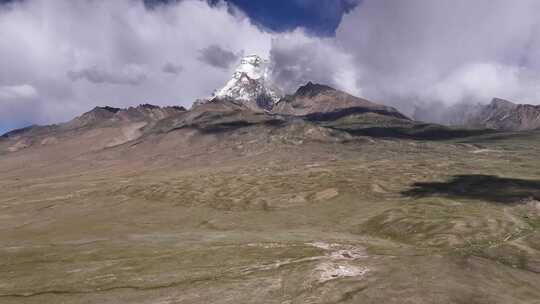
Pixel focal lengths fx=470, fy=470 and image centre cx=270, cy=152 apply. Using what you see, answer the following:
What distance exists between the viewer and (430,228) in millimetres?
123438

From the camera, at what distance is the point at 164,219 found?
17200 cm

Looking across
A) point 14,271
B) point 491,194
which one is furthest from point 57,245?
point 491,194

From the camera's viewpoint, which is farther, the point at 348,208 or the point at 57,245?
the point at 348,208

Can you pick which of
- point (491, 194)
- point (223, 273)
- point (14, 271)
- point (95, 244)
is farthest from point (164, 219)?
point (491, 194)

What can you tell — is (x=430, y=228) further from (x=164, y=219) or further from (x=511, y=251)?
(x=164, y=219)

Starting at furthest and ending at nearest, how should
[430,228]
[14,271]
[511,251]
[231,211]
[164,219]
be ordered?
[231,211] → [164,219] → [430,228] → [511,251] → [14,271]

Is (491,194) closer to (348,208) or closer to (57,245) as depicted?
(348,208)

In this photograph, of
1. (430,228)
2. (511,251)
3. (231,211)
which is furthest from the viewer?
(231,211)

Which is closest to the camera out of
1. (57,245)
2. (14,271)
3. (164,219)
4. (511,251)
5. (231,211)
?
(14,271)

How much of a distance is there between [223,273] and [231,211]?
348ft

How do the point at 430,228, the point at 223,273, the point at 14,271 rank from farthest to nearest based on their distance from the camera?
the point at 430,228, the point at 14,271, the point at 223,273

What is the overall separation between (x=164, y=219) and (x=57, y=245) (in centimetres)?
5913

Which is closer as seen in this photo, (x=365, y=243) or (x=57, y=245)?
(x=365, y=243)

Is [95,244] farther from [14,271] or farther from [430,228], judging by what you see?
[430,228]
